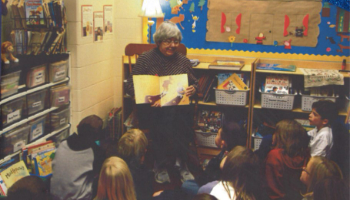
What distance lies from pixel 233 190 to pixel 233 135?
606mm

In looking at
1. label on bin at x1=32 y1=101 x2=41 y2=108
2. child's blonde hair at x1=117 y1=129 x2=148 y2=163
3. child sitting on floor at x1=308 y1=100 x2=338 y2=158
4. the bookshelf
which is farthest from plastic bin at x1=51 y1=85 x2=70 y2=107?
child sitting on floor at x1=308 y1=100 x2=338 y2=158

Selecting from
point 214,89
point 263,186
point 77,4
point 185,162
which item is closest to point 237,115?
point 214,89

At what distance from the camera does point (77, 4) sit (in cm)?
288

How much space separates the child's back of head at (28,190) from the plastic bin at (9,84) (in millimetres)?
576

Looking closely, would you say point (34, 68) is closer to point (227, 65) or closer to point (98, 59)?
point (98, 59)

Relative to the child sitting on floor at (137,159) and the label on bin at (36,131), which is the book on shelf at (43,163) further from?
the child sitting on floor at (137,159)

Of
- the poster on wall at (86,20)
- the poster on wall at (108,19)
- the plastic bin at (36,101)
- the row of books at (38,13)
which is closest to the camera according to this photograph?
the row of books at (38,13)

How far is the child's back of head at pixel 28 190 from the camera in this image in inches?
75.8

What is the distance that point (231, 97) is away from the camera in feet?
10.0

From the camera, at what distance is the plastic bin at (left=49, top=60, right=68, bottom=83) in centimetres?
272

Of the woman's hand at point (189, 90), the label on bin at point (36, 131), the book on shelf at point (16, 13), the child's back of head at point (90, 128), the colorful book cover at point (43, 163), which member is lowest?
the colorful book cover at point (43, 163)

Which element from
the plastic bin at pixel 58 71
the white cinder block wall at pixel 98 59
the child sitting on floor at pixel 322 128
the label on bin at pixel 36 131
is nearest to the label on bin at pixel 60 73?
the plastic bin at pixel 58 71

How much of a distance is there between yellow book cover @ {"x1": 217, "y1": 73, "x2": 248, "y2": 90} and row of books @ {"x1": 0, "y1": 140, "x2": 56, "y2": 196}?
1.37 m

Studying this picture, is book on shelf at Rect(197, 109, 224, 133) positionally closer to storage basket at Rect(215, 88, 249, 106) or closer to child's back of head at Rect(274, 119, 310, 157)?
storage basket at Rect(215, 88, 249, 106)
